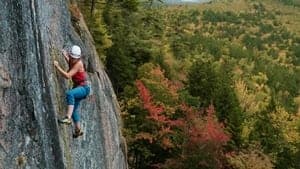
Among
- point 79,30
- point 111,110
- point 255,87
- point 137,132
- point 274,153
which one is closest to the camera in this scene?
point 79,30

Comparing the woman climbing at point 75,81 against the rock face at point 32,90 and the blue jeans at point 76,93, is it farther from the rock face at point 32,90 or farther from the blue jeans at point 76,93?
the rock face at point 32,90

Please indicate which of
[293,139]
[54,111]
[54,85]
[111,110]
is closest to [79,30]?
[111,110]

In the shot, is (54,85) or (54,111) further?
(54,85)

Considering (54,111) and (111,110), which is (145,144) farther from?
(54,111)

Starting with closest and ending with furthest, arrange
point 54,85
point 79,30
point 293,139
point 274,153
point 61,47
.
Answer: point 54,85, point 61,47, point 79,30, point 274,153, point 293,139

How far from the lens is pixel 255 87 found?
386 feet

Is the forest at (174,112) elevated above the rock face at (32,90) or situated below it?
below

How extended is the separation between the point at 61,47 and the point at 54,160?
527cm

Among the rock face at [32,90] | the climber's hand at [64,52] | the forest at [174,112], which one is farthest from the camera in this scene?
the forest at [174,112]

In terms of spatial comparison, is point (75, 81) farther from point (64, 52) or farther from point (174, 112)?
point (174, 112)

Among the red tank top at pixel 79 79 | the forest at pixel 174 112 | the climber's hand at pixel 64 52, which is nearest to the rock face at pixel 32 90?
the climber's hand at pixel 64 52

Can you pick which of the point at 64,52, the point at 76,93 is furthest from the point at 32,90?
the point at 64,52

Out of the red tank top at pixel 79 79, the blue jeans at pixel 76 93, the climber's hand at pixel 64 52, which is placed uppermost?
the climber's hand at pixel 64 52

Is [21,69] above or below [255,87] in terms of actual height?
above
